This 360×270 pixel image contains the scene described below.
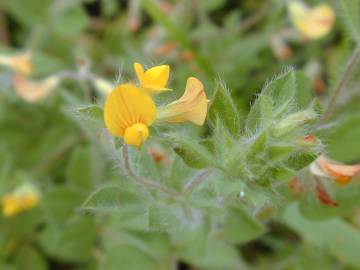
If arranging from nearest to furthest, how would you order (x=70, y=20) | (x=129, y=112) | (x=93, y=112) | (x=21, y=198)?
(x=129, y=112), (x=93, y=112), (x=21, y=198), (x=70, y=20)

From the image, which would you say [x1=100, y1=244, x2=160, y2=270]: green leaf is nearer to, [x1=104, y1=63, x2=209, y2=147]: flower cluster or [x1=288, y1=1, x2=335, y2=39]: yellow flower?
[x1=104, y1=63, x2=209, y2=147]: flower cluster

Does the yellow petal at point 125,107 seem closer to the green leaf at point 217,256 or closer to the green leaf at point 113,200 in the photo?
the green leaf at point 113,200

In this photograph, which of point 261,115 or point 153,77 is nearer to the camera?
point 153,77

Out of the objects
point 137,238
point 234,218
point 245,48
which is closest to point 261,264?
point 137,238

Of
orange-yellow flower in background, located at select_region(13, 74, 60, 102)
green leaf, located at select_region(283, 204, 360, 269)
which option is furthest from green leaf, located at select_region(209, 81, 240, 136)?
orange-yellow flower in background, located at select_region(13, 74, 60, 102)

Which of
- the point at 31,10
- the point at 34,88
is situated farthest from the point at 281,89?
the point at 31,10

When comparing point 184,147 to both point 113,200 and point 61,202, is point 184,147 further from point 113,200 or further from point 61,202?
point 61,202

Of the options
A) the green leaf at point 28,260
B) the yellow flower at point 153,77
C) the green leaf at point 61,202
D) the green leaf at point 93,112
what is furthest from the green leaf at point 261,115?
the green leaf at point 28,260

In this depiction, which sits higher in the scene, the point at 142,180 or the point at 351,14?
the point at 351,14
